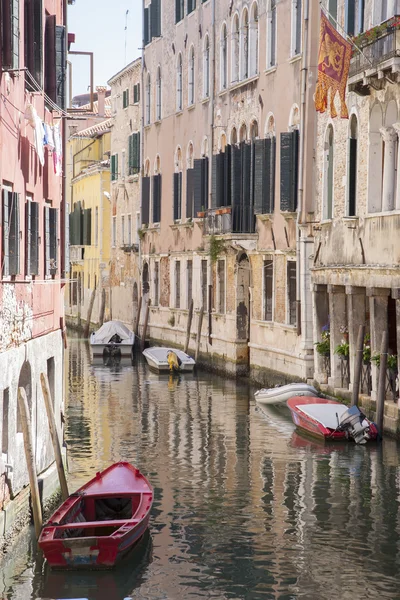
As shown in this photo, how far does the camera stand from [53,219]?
17.2 meters

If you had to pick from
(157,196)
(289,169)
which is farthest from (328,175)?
(157,196)

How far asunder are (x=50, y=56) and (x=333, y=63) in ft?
20.0

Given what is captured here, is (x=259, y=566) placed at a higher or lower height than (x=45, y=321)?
lower

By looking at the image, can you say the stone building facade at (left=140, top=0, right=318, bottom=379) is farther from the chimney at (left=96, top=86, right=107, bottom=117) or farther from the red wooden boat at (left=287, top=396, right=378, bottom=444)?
the chimney at (left=96, top=86, right=107, bottom=117)

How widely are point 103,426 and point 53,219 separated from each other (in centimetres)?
696

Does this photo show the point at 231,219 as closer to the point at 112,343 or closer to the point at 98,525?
the point at 112,343

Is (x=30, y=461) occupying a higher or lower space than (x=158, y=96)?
lower

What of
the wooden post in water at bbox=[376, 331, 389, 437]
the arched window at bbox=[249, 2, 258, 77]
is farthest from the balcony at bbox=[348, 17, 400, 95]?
the arched window at bbox=[249, 2, 258, 77]

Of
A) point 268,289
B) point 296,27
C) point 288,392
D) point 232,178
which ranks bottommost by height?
point 288,392

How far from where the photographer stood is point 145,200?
4303 cm

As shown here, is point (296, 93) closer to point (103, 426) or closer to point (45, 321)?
point (103, 426)

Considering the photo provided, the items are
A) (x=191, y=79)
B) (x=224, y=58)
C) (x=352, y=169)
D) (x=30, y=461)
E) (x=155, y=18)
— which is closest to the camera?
(x=30, y=461)

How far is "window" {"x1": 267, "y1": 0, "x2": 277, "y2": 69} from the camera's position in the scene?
2905cm

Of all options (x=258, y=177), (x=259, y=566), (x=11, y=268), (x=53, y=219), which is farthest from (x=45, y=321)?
(x=258, y=177)
